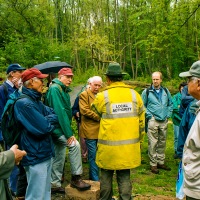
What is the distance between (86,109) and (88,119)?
8.1 inches

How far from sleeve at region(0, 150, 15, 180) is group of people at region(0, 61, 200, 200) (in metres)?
0.01

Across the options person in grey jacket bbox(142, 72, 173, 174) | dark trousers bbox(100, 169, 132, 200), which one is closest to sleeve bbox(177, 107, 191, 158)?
dark trousers bbox(100, 169, 132, 200)

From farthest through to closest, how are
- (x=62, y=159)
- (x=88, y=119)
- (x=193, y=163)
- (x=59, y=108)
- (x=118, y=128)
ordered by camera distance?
(x=88, y=119)
(x=62, y=159)
(x=59, y=108)
(x=118, y=128)
(x=193, y=163)

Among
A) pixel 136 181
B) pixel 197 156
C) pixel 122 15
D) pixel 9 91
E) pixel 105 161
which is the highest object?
pixel 122 15

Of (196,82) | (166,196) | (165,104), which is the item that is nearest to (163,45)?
(165,104)

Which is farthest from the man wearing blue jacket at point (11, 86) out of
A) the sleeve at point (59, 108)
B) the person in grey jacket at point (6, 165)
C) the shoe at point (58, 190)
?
the person in grey jacket at point (6, 165)

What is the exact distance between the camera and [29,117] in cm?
355

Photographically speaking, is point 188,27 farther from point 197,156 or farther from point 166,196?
point 197,156

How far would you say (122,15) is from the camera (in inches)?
1407

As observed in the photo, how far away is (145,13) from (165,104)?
78.9 feet

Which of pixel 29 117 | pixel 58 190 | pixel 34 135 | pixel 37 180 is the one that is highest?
pixel 29 117

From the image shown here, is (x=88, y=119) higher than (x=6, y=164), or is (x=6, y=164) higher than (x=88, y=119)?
(x=6, y=164)

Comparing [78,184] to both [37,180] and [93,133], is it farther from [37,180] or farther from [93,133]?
[37,180]

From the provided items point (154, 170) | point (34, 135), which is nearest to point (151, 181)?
point (154, 170)
